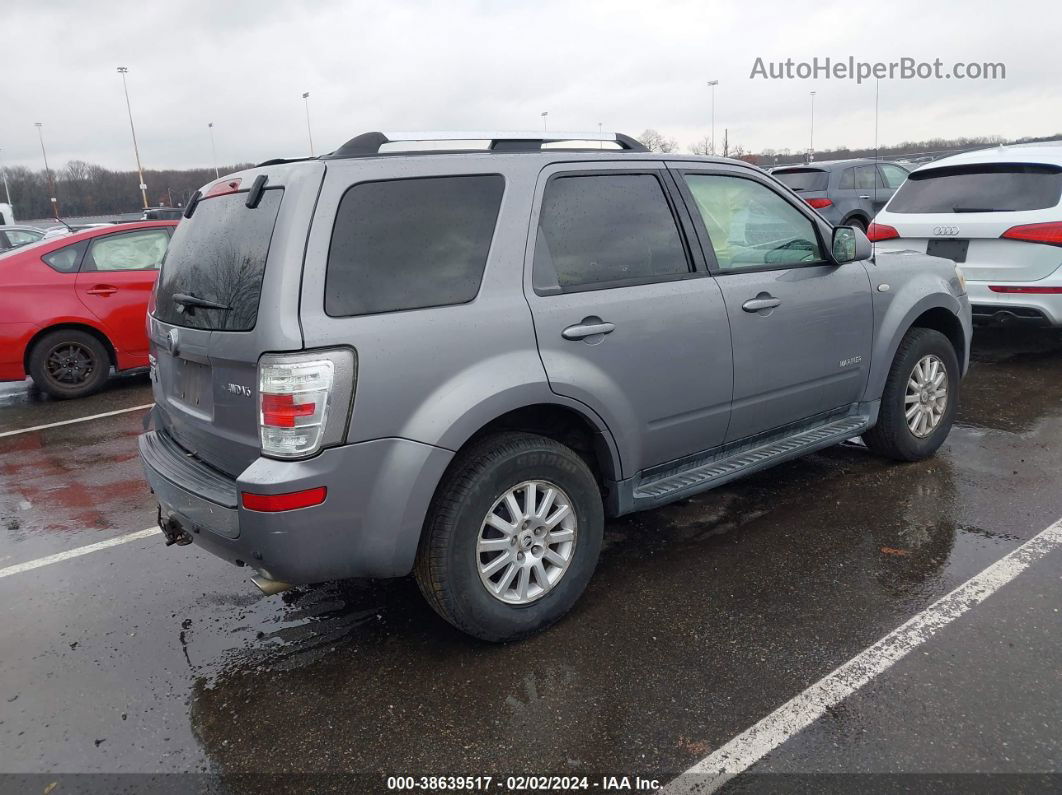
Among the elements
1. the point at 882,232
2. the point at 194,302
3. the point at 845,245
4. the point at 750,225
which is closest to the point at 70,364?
the point at 194,302

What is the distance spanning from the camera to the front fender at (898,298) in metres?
4.38

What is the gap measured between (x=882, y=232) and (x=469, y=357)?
596cm

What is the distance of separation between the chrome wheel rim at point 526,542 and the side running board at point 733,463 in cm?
42

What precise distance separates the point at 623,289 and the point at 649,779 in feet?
6.18

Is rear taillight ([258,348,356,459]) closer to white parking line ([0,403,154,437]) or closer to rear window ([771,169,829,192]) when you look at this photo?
white parking line ([0,403,154,437])

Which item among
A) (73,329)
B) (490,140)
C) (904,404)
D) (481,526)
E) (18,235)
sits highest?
(18,235)

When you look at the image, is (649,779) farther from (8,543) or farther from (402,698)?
(8,543)

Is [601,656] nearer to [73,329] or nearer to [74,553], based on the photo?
[74,553]

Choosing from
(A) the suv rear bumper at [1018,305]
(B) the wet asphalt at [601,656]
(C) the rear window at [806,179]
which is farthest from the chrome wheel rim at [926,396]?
(C) the rear window at [806,179]

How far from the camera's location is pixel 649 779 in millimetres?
2371

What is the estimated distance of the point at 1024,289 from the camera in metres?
6.53

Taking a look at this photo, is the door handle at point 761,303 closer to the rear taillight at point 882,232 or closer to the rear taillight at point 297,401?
the rear taillight at point 297,401

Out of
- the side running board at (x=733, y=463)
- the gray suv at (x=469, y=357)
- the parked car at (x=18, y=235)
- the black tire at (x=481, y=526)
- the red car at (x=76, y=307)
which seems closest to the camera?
the gray suv at (x=469, y=357)

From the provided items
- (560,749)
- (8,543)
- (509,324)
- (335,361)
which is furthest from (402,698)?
(8,543)
